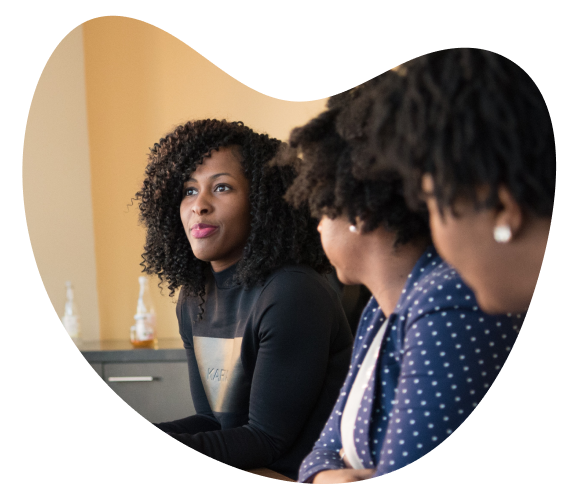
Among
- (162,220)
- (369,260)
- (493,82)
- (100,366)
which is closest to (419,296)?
(369,260)

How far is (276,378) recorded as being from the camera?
652 millimetres

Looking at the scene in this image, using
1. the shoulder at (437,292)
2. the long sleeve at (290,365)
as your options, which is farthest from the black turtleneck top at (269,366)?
the shoulder at (437,292)

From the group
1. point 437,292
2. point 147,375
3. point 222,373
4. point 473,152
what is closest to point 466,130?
point 473,152

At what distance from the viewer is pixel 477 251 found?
528mm

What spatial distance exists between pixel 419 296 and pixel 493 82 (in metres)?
0.19

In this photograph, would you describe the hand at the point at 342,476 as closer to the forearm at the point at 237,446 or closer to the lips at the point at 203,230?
the forearm at the point at 237,446

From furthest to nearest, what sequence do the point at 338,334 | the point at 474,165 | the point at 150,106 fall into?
the point at 150,106 → the point at 338,334 → the point at 474,165

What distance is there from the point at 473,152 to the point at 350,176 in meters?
0.11

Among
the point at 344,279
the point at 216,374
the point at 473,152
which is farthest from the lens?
the point at 216,374

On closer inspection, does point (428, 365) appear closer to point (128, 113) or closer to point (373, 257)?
point (373, 257)

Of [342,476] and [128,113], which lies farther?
[128,113]

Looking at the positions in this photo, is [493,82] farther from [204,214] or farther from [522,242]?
[204,214]

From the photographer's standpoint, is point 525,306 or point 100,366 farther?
point 100,366

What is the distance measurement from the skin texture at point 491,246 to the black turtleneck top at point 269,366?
0.14 m
